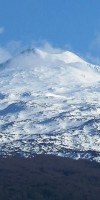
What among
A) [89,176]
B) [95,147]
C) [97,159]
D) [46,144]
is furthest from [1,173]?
[95,147]

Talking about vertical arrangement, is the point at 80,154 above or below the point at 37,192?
above

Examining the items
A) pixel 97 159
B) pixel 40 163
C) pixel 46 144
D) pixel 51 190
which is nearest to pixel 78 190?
pixel 51 190

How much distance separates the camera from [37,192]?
120 metres

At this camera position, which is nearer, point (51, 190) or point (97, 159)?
point (51, 190)

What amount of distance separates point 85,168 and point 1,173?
51.5 feet

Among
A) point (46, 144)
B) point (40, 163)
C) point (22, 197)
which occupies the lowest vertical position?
point (22, 197)

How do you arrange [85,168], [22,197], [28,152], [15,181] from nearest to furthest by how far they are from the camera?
[22,197], [15,181], [85,168], [28,152]

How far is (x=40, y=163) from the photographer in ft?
477

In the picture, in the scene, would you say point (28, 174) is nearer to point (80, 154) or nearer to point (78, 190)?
point (78, 190)

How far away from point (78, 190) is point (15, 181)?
10820mm

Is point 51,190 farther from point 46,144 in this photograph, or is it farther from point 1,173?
point 46,144

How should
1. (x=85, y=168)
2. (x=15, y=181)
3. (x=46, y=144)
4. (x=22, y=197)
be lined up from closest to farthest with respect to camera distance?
(x=22, y=197), (x=15, y=181), (x=85, y=168), (x=46, y=144)

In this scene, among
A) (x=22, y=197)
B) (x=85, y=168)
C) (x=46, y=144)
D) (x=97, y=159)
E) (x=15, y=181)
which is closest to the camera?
(x=22, y=197)

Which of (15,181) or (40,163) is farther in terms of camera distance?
(40,163)
